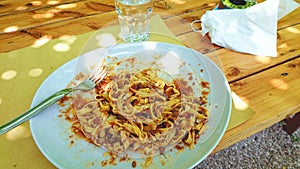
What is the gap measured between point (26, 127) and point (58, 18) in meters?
0.51

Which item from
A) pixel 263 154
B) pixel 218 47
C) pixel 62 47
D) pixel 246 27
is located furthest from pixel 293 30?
pixel 62 47

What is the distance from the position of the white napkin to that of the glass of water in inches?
7.7

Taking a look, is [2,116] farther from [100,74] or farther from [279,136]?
[279,136]

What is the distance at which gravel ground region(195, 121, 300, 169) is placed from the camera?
4.41ft

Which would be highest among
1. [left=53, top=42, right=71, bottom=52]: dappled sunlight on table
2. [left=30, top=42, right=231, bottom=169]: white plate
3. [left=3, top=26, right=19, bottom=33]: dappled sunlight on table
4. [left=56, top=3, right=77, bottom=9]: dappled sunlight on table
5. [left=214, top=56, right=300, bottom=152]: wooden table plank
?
[left=56, top=3, right=77, bottom=9]: dappled sunlight on table

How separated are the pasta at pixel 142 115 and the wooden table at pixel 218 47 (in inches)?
3.8

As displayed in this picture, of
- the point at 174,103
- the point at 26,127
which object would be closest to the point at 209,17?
the point at 174,103

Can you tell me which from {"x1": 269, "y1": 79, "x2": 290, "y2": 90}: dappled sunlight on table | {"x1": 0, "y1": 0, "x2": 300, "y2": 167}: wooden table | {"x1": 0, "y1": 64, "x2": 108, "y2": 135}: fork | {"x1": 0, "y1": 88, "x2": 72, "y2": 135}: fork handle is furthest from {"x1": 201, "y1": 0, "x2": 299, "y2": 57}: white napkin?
{"x1": 0, "y1": 88, "x2": 72, "y2": 135}: fork handle

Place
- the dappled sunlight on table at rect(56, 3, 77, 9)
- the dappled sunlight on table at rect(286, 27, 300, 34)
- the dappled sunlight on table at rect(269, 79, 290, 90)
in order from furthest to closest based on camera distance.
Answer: the dappled sunlight on table at rect(56, 3, 77, 9), the dappled sunlight on table at rect(286, 27, 300, 34), the dappled sunlight on table at rect(269, 79, 290, 90)

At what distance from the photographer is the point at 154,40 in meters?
0.89

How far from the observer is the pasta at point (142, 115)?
1.85ft

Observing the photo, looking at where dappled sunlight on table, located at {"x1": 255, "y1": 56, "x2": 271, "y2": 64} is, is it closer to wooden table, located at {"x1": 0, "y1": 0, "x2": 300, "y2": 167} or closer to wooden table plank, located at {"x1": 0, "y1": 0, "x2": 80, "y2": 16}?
wooden table, located at {"x1": 0, "y1": 0, "x2": 300, "y2": 167}

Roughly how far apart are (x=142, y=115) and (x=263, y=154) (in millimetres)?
1011

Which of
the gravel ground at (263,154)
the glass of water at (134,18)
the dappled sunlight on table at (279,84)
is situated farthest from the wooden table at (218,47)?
the gravel ground at (263,154)
